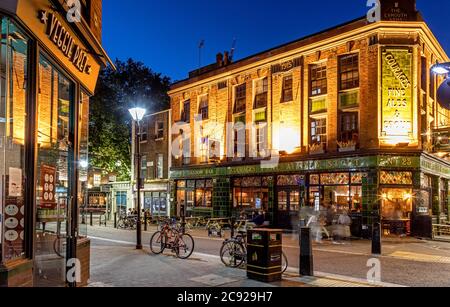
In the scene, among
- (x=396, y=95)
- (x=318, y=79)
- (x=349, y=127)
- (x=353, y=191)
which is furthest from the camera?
(x=318, y=79)

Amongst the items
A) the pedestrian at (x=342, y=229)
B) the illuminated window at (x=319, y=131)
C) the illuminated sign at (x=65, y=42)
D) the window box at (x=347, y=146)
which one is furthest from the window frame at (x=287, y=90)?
the illuminated sign at (x=65, y=42)

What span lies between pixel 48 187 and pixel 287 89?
19374mm

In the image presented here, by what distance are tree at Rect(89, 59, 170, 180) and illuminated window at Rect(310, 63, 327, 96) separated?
69.5 feet

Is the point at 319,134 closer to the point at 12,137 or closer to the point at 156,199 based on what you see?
the point at 156,199

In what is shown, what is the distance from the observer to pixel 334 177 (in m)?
22.1

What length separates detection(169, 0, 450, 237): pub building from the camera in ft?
66.7

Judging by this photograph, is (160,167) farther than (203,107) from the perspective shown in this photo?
Yes

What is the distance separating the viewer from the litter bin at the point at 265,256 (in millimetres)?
9414

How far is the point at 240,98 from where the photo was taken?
91.4 feet

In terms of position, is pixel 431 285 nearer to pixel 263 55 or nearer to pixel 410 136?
pixel 410 136

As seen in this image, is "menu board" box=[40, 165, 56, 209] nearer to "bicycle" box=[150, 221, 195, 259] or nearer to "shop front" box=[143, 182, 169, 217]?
"bicycle" box=[150, 221, 195, 259]

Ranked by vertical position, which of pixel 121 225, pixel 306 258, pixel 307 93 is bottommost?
pixel 121 225

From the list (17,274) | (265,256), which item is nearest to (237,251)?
(265,256)

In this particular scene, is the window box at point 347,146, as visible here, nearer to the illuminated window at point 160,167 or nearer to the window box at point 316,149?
the window box at point 316,149
